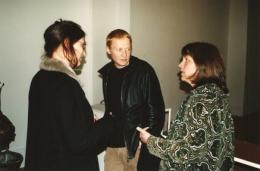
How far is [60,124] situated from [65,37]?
44 cm

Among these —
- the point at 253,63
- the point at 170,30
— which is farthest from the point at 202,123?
the point at 253,63

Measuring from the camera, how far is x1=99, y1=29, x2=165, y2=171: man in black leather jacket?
2.73 meters

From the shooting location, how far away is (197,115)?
1.65 meters

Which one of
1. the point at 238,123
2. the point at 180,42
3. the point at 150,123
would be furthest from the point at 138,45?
the point at 238,123

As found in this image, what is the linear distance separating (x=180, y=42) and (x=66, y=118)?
3.54 metres

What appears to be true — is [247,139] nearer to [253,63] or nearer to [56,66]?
[253,63]

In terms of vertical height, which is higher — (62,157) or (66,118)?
(66,118)

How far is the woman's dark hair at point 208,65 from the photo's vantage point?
172 cm

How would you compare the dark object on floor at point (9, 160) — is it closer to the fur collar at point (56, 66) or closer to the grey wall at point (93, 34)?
the grey wall at point (93, 34)

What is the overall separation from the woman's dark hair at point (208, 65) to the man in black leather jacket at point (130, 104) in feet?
3.26

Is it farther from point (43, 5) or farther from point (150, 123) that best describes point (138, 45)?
point (150, 123)

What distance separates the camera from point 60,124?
5.74ft

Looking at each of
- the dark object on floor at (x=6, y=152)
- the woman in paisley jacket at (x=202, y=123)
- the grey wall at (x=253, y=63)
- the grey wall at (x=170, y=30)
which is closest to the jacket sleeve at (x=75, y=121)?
the woman in paisley jacket at (x=202, y=123)

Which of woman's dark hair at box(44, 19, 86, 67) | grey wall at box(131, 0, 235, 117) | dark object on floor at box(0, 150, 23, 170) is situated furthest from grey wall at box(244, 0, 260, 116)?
woman's dark hair at box(44, 19, 86, 67)
